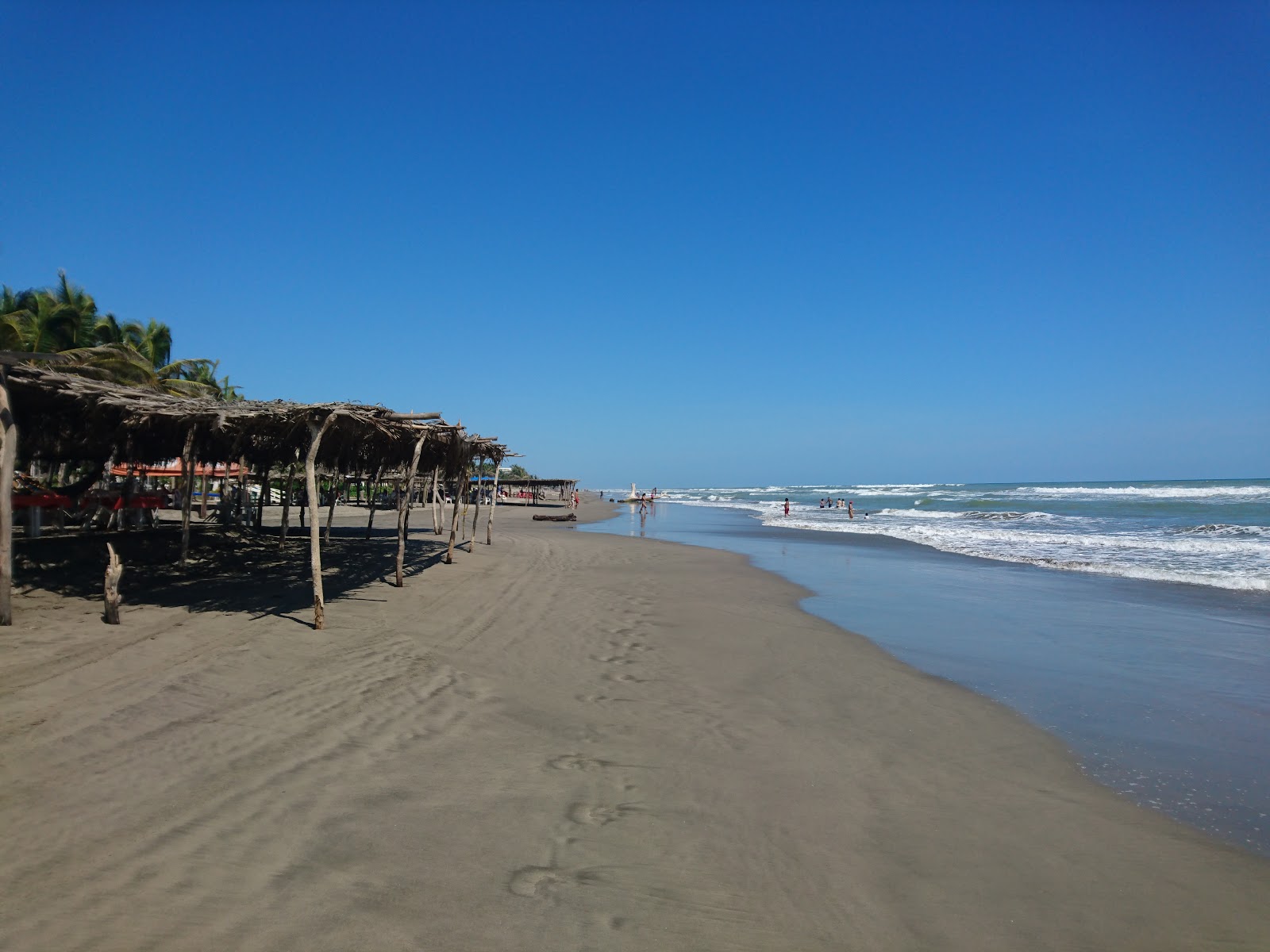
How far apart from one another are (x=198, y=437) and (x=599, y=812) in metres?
11.8

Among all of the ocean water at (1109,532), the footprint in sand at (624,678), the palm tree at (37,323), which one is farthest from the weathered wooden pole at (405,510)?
the ocean water at (1109,532)

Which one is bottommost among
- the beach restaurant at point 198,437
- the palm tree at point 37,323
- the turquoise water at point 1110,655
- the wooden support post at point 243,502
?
the turquoise water at point 1110,655

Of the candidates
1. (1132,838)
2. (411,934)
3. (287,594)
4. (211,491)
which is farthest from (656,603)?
(211,491)

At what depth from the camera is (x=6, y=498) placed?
6.99 meters

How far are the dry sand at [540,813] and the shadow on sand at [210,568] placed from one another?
5.89 feet

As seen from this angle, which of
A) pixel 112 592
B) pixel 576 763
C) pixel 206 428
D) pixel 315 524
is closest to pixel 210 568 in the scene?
pixel 206 428

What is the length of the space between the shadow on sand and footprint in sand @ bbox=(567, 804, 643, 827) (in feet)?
17.9

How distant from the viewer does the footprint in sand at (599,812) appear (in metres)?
3.86

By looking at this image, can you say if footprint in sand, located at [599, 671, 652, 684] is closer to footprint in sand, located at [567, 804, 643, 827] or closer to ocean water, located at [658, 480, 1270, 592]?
footprint in sand, located at [567, 804, 643, 827]

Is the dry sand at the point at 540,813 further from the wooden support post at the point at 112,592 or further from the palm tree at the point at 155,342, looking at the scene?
the palm tree at the point at 155,342

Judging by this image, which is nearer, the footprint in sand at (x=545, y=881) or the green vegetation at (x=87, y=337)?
the footprint in sand at (x=545, y=881)

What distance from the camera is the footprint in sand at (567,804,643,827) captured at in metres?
3.86

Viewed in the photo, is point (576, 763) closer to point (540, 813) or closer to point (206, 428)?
point (540, 813)

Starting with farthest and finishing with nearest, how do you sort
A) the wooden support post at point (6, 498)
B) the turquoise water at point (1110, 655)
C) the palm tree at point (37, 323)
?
1. the palm tree at point (37, 323)
2. the wooden support post at point (6, 498)
3. the turquoise water at point (1110, 655)
